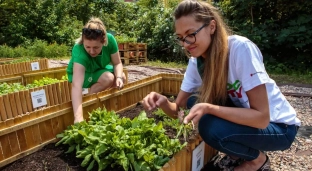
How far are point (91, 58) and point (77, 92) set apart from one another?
1.95 ft

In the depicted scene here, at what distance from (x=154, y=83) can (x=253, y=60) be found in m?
2.10

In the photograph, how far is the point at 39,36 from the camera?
12.1m

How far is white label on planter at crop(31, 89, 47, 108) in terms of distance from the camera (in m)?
3.08

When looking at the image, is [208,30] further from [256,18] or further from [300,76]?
[256,18]

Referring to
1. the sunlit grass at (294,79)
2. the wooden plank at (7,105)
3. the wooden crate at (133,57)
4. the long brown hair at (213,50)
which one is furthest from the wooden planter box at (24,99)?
the wooden crate at (133,57)

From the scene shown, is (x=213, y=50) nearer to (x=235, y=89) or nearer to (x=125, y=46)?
(x=235, y=89)

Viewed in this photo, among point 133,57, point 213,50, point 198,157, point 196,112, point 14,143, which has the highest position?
point 213,50

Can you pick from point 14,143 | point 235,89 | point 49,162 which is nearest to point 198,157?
point 235,89

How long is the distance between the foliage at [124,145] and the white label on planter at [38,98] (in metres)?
1.32

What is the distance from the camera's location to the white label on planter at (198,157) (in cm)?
184

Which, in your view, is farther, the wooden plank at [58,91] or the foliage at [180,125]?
the wooden plank at [58,91]

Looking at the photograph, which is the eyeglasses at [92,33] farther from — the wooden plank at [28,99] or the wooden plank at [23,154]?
the wooden plank at [28,99]

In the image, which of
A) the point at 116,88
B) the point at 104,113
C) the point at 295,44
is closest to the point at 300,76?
the point at 295,44

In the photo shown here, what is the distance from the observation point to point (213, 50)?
1498 millimetres
